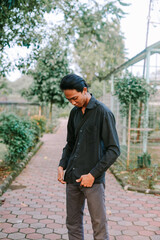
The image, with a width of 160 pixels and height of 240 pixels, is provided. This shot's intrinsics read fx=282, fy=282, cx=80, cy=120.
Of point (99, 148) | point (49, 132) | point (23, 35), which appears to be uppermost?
point (23, 35)

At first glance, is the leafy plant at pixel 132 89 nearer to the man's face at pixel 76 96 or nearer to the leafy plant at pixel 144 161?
the leafy plant at pixel 144 161

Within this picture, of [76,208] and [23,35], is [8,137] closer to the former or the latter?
[23,35]

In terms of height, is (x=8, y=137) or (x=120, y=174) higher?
(x=8, y=137)

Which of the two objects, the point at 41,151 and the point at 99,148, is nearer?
the point at 99,148

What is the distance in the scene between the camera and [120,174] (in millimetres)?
A: 7332

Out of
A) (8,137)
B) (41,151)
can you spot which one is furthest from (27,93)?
(8,137)

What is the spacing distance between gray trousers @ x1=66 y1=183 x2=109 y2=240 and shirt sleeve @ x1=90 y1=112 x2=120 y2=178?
0.63 ft

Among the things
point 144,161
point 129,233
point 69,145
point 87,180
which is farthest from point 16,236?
point 144,161

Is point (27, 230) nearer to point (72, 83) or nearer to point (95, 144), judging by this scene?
point (95, 144)

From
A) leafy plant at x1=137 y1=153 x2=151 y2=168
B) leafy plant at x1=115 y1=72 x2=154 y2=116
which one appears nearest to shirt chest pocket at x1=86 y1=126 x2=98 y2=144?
leafy plant at x1=115 y1=72 x2=154 y2=116

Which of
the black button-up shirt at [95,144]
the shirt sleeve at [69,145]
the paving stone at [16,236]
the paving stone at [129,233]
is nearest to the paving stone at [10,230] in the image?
the paving stone at [16,236]

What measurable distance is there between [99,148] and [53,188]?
13.3 feet

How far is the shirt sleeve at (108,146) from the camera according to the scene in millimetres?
2355

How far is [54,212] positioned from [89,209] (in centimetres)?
239
